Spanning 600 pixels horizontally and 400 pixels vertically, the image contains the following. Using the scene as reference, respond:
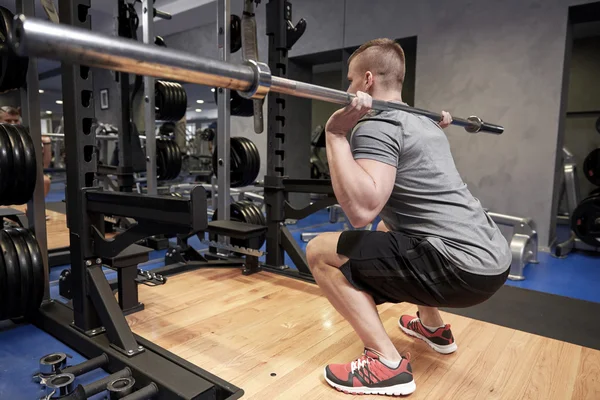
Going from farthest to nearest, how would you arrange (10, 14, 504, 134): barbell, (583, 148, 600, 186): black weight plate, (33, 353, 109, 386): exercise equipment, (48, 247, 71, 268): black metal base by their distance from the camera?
(583, 148, 600, 186): black weight plate < (48, 247, 71, 268): black metal base < (33, 353, 109, 386): exercise equipment < (10, 14, 504, 134): barbell

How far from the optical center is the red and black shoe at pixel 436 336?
5.30ft

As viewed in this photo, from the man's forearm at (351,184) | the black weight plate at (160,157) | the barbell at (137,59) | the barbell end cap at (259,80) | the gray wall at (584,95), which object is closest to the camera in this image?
the barbell at (137,59)

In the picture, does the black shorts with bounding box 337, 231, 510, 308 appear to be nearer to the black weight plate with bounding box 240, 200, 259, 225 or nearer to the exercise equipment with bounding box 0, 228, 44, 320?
the exercise equipment with bounding box 0, 228, 44, 320

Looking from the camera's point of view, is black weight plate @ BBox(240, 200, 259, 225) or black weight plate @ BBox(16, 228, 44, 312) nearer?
black weight plate @ BBox(16, 228, 44, 312)

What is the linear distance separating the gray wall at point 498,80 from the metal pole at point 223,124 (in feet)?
8.55

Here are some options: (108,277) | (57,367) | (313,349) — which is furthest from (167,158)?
(313,349)

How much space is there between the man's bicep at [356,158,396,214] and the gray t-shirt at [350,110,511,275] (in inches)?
0.7

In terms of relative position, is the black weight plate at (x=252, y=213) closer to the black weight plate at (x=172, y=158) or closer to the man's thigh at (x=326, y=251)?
the black weight plate at (x=172, y=158)

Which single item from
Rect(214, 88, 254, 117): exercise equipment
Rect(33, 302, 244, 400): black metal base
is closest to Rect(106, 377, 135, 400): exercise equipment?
Rect(33, 302, 244, 400): black metal base

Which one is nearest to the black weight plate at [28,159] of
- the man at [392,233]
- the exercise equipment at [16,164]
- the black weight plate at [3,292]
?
the exercise equipment at [16,164]

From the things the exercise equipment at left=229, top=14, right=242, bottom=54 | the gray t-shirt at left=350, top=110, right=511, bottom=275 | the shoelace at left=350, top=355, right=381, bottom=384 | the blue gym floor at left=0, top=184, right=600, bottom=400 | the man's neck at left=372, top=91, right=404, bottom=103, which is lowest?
the blue gym floor at left=0, top=184, right=600, bottom=400

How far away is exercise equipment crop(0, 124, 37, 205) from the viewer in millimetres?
1716

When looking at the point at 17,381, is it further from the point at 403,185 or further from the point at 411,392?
the point at 403,185

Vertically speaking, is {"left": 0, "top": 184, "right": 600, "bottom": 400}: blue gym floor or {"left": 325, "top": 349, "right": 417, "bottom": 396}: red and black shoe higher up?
{"left": 325, "top": 349, "right": 417, "bottom": 396}: red and black shoe
